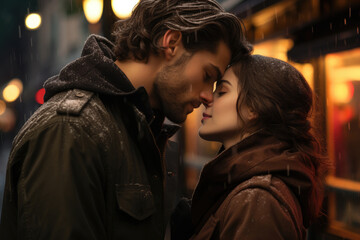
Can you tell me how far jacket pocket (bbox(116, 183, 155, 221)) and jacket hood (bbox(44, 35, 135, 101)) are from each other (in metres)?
0.50

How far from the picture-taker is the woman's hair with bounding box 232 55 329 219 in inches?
101

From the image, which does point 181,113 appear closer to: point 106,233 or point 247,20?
point 106,233

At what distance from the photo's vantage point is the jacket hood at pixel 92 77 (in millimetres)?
2107

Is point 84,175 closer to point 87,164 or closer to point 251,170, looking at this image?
point 87,164

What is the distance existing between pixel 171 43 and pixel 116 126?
2.99ft

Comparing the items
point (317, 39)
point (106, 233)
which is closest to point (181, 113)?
point (106, 233)

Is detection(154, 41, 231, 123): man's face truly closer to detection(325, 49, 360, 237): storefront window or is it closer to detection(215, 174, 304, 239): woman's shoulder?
detection(215, 174, 304, 239): woman's shoulder

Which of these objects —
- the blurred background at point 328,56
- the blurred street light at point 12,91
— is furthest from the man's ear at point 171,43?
the blurred street light at point 12,91

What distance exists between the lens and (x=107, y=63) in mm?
2205

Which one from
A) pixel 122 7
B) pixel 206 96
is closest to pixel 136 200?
pixel 206 96

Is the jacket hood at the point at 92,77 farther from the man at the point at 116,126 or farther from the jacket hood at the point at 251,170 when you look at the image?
the jacket hood at the point at 251,170

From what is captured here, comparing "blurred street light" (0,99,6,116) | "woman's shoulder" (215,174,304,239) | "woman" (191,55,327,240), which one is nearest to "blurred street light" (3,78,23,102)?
"blurred street light" (0,99,6,116)

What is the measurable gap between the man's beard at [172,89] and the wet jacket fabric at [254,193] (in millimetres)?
484

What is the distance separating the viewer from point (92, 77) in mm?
2137
